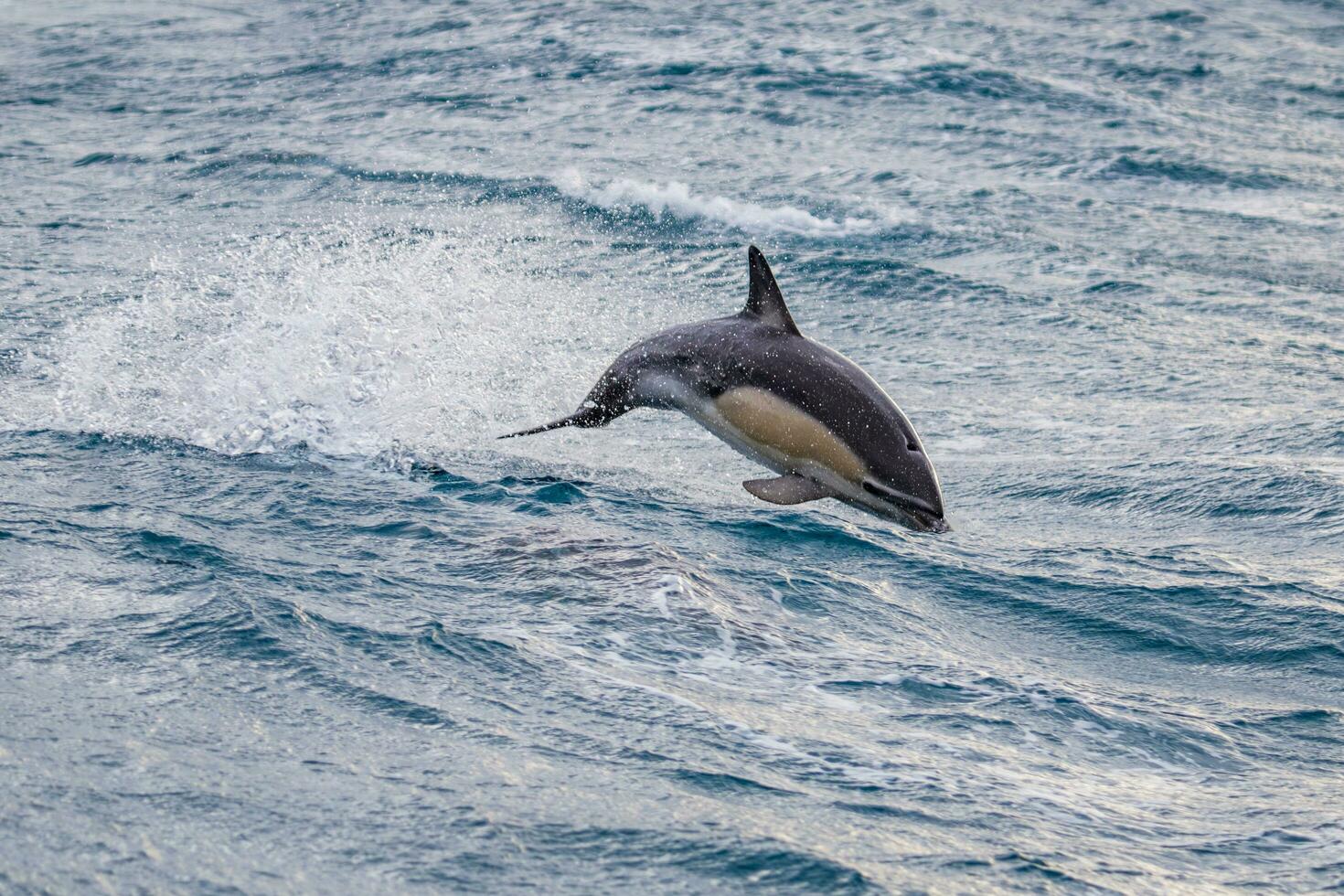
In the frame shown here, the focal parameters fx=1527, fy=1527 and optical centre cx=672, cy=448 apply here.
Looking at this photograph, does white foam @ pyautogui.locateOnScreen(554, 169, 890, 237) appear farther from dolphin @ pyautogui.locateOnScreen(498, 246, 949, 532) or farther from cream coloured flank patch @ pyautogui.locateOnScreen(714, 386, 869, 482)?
cream coloured flank patch @ pyautogui.locateOnScreen(714, 386, 869, 482)

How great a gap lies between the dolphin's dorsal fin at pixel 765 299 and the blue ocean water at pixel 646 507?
1.63 meters

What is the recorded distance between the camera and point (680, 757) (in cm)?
640

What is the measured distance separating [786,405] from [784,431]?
0.40 ft

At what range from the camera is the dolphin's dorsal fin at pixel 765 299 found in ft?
24.4

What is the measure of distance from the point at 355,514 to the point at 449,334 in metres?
4.03

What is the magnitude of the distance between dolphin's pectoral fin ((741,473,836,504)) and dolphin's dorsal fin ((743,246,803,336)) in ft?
2.68

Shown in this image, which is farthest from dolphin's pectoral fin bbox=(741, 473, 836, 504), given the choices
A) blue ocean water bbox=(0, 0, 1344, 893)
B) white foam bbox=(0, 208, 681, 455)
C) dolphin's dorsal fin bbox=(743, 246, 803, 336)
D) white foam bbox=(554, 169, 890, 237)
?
white foam bbox=(554, 169, 890, 237)

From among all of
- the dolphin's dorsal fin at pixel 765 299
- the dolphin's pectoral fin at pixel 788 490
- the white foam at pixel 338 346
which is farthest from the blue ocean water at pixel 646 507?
the dolphin's dorsal fin at pixel 765 299

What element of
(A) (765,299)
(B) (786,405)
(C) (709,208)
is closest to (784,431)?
(B) (786,405)

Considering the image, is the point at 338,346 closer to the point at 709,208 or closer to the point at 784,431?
the point at 784,431

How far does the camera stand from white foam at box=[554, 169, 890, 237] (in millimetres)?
17766

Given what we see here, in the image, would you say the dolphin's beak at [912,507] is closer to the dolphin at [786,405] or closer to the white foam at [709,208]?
the dolphin at [786,405]

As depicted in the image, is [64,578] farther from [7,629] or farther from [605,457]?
[605,457]

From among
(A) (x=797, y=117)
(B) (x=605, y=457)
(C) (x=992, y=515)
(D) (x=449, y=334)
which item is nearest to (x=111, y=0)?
(A) (x=797, y=117)
